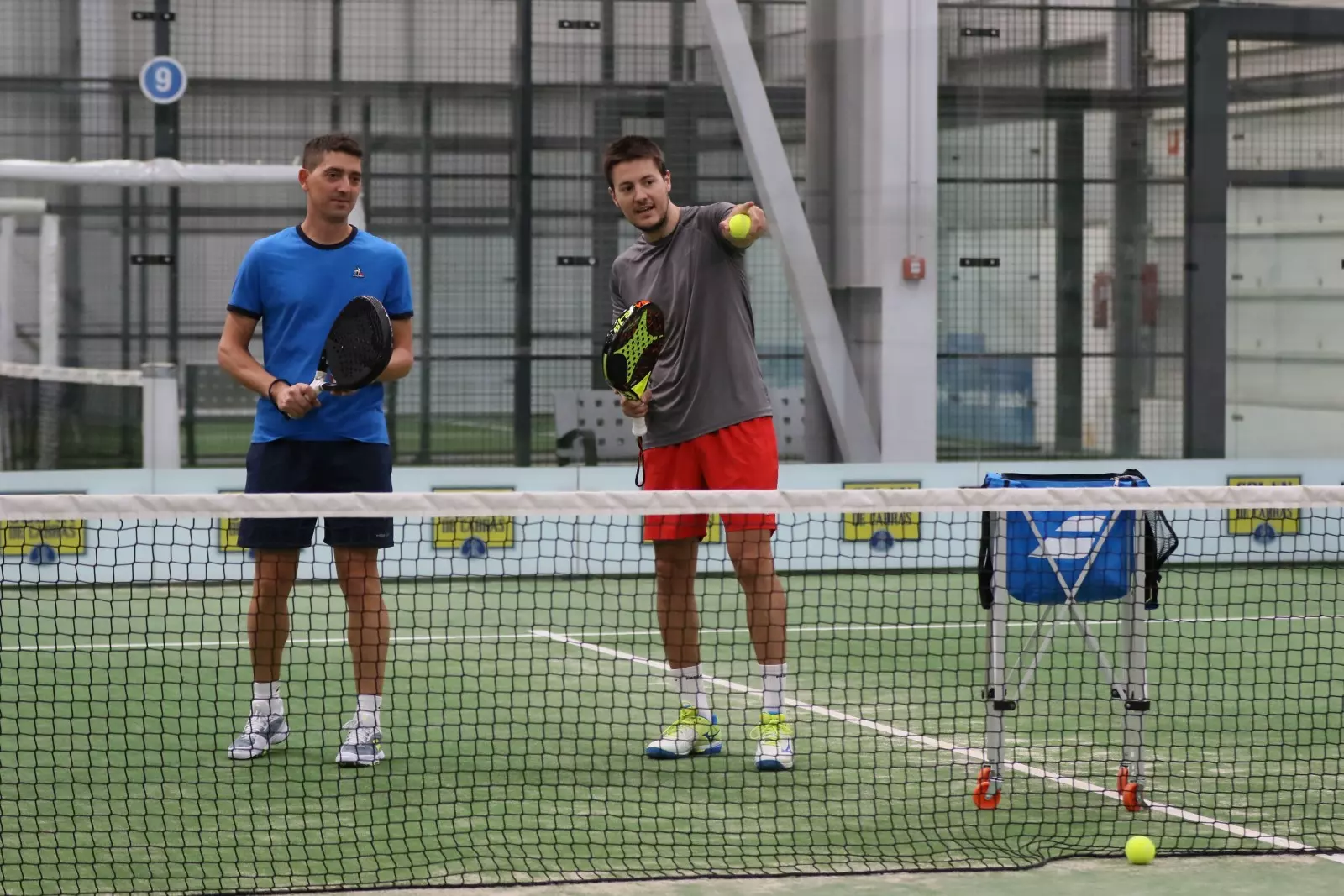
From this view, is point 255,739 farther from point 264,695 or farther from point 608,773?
point 608,773

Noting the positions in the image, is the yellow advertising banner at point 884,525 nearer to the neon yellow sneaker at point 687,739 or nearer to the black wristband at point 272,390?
the neon yellow sneaker at point 687,739

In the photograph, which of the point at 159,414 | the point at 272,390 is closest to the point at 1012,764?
the point at 272,390

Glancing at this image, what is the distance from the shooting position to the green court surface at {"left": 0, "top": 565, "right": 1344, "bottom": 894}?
13.0 feet

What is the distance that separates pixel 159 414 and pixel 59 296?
70 centimetres

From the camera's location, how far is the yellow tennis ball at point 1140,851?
3.86m

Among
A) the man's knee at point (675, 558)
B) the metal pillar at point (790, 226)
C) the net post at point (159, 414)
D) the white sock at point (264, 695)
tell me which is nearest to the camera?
the white sock at point (264, 695)

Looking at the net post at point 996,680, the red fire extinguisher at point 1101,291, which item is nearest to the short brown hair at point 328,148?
the net post at point 996,680

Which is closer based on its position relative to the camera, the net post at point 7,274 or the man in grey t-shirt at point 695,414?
the man in grey t-shirt at point 695,414

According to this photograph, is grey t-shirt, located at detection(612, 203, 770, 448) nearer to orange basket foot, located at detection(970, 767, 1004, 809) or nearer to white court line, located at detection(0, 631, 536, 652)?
orange basket foot, located at detection(970, 767, 1004, 809)

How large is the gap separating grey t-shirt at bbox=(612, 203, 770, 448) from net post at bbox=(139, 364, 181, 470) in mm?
4685

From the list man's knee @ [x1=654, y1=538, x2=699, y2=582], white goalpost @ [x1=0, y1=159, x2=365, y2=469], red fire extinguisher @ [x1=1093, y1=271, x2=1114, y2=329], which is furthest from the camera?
red fire extinguisher @ [x1=1093, y1=271, x2=1114, y2=329]

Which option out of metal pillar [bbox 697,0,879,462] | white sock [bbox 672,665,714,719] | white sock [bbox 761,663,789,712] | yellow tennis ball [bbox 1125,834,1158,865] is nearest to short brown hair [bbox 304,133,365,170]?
white sock [bbox 672,665,714,719]

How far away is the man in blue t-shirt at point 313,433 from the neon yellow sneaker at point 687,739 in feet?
2.30

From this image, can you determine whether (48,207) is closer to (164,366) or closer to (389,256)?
(164,366)
